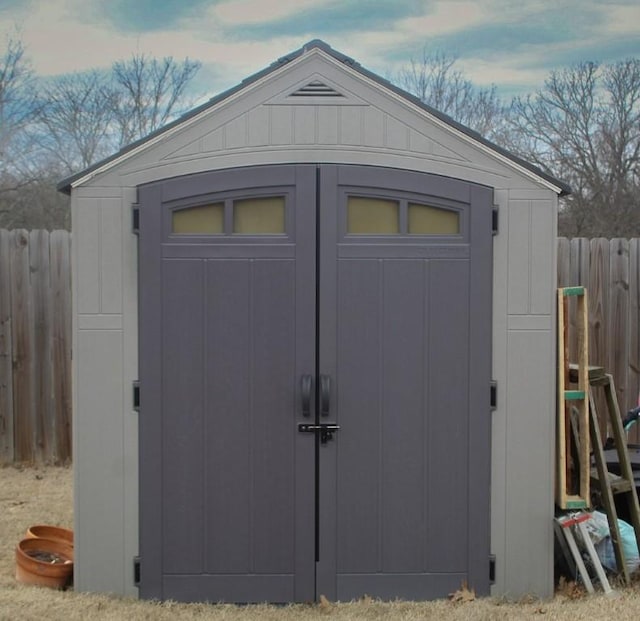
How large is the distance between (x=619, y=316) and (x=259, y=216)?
157 inches

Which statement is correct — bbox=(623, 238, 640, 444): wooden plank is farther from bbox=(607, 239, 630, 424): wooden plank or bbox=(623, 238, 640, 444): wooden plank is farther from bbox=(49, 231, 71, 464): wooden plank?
bbox=(49, 231, 71, 464): wooden plank

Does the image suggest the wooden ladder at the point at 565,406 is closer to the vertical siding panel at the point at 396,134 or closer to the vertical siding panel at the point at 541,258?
the vertical siding panel at the point at 541,258

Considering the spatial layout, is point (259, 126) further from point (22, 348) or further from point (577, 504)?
point (22, 348)

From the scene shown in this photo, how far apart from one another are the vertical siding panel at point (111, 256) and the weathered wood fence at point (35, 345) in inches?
128

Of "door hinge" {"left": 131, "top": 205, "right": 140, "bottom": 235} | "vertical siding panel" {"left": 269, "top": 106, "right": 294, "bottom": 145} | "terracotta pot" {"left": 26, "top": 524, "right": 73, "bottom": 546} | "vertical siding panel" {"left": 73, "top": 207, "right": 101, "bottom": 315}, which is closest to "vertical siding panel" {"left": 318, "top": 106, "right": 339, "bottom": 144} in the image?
"vertical siding panel" {"left": 269, "top": 106, "right": 294, "bottom": 145}

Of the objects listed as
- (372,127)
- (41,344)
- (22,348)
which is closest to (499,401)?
(372,127)

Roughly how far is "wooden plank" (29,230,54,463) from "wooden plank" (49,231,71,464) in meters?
0.05

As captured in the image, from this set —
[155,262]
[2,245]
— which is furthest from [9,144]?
[155,262]

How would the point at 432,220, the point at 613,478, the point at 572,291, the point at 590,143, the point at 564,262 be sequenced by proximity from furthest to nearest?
the point at 590,143, the point at 564,262, the point at 613,478, the point at 572,291, the point at 432,220

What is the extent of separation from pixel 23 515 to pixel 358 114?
4.25 metres

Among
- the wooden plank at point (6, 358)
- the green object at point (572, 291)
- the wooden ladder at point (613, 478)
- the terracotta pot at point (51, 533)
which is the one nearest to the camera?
the green object at point (572, 291)

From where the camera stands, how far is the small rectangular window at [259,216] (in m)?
4.78

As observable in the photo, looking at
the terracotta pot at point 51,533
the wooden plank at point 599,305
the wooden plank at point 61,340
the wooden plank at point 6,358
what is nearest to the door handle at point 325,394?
the terracotta pot at point 51,533

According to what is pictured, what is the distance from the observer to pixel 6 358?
310 inches
